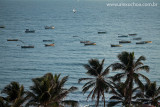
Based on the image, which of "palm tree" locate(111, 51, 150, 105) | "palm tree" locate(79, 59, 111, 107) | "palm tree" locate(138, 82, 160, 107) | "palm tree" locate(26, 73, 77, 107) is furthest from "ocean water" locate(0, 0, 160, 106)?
"palm tree" locate(26, 73, 77, 107)

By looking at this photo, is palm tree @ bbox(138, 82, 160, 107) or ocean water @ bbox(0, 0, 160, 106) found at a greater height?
ocean water @ bbox(0, 0, 160, 106)

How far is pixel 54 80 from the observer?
41250 millimetres

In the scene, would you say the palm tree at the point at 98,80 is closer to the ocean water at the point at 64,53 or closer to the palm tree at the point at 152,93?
the palm tree at the point at 152,93

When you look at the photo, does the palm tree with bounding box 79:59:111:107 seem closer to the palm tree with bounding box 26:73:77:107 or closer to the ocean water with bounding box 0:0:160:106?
the palm tree with bounding box 26:73:77:107

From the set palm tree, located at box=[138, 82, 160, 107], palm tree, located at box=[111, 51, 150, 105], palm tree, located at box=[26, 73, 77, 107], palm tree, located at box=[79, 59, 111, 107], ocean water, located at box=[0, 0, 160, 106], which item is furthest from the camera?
ocean water, located at box=[0, 0, 160, 106]

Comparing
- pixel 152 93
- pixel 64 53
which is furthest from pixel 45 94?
pixel 64 53

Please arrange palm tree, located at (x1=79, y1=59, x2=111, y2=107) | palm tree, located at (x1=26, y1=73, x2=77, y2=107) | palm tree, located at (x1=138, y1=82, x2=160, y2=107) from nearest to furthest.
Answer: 1. palm tree, located at (x1=26, y1=73, x2=77, y2=107)
2. palm tree, located at (x1=79, y1=59, x2=111, y2=107)
3. palm tree, located at (x1=138, y1=82, x2=160, y2=107)

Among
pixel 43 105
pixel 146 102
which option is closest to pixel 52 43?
pixel 146 102

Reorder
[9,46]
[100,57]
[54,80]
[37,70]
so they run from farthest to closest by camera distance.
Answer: [9,46], [100,57], [37,70], [54,80]

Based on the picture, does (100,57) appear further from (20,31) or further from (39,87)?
(39,87)

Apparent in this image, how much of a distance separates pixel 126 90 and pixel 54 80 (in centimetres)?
1008

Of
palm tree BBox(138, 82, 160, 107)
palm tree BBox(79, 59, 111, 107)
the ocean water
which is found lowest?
palm tree BBox(138, 82, 160, 107)

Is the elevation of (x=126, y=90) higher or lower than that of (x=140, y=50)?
lower

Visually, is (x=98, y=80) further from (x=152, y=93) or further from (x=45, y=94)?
(x=45, y=94)
